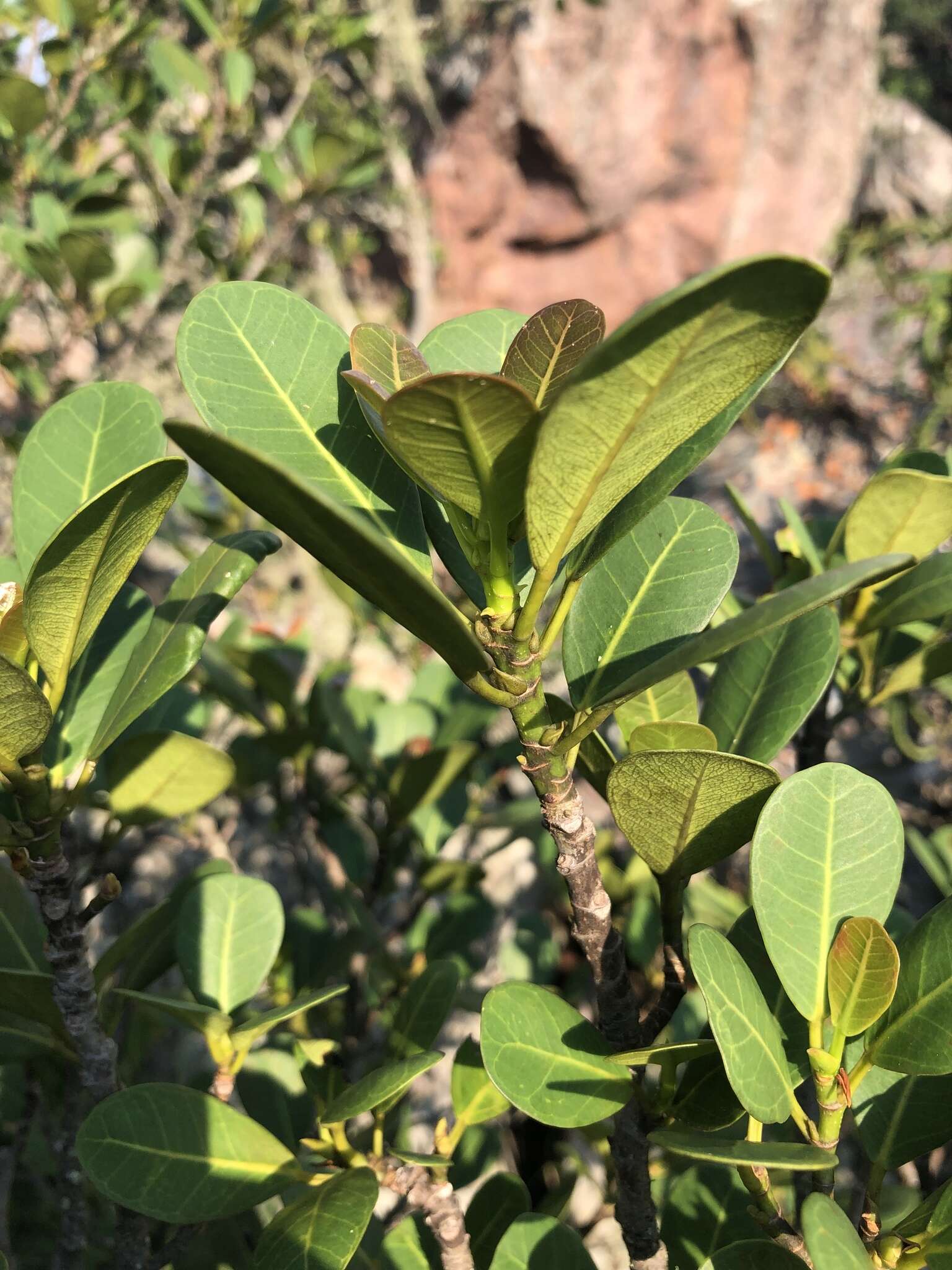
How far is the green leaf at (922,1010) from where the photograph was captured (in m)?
0.54

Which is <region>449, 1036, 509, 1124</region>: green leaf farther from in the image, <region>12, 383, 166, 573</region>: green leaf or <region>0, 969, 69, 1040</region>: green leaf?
<region>12, 383, 166, 573</region>: green leaf

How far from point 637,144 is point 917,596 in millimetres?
6315

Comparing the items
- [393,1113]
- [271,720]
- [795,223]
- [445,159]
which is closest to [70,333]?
[271,720]

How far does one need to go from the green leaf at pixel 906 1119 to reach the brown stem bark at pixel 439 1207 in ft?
1.01

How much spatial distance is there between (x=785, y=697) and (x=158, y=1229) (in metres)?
0.96

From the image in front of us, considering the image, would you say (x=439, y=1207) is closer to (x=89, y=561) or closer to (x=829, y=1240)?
(x=829, y=1240)

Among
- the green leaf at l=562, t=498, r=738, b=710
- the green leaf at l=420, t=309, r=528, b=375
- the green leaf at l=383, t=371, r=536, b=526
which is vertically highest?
the green leaf at l=383, t=371, r=536, b=526

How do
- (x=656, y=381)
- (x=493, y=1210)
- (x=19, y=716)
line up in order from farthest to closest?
1. (x=493, y=1210)
2. (x=19, y=716)
3. (x=656, y=381)

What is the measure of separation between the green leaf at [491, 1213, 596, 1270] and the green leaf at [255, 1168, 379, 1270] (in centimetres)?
13

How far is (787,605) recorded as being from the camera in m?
0.42

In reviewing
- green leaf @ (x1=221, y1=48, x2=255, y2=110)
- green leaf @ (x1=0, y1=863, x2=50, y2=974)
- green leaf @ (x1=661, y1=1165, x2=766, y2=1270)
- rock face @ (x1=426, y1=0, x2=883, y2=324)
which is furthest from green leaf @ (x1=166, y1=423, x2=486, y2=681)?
rock face @ (x1=426, y1=0, x2=883, y2=324)

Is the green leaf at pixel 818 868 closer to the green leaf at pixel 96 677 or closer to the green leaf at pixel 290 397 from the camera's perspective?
the green leaf at pixel 290 397

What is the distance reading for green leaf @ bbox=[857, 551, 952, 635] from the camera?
0.74 m

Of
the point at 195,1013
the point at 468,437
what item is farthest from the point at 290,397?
the point at 195,1013
